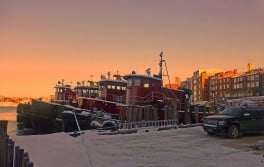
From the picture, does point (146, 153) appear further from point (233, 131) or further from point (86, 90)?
point (86, 90)

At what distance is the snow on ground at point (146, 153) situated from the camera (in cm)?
1305

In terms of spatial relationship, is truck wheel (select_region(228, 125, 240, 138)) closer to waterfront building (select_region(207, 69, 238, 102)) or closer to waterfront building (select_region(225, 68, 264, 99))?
waterfront building (select_region(225, 68, 264, 99))

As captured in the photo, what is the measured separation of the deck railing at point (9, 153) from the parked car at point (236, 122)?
1346 cm

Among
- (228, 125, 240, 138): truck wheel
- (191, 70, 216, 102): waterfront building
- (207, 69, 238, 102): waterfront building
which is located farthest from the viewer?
(191, 70, 216, 102): waterfront building

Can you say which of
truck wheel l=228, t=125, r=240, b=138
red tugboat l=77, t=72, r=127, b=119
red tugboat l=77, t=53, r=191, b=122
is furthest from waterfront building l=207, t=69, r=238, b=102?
truck wheel l=228, t=125, r=240, b=138

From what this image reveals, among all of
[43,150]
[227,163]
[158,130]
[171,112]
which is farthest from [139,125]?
[227,163]

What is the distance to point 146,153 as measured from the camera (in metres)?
15.0

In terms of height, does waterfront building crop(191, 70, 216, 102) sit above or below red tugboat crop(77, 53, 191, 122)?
above

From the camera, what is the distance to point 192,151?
15.4 m

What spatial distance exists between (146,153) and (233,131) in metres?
6.96

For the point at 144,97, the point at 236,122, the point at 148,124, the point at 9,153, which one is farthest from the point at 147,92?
the point at 9,153

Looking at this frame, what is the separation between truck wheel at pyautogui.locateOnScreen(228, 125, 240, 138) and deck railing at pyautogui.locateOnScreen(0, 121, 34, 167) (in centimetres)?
1363

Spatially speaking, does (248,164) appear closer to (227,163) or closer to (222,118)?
(227,163)

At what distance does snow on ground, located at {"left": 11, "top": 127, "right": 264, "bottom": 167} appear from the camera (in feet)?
42.8
